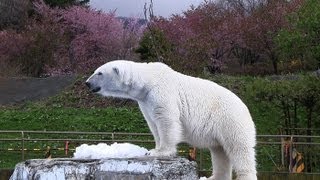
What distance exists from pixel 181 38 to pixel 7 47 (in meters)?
9.56

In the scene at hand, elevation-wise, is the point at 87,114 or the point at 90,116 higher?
the point at 87,114

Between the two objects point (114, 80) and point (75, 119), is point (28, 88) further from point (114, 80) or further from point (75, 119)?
point (114, 80)

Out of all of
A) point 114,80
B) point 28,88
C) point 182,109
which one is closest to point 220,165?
point 182,109

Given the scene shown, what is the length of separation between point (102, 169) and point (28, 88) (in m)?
25.4

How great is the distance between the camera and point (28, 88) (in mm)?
29891

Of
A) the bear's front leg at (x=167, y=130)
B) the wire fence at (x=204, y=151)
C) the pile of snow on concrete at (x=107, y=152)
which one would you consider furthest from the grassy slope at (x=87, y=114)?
the pile of snow on concrete at (x=107, y=152)

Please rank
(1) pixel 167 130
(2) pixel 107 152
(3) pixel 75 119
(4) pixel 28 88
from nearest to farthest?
(2) pixel 107 152
(1) pixel 167 130
(3) pixel 75 119
(4) pixel 28 88

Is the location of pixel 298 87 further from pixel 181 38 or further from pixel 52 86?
pixel 181 38

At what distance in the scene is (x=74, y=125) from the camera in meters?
23.2

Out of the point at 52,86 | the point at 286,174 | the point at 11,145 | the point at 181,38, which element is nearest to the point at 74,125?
the point at 11,145

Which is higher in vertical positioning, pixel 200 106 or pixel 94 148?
pixel 200 106

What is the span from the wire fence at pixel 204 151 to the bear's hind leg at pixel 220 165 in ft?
25.8

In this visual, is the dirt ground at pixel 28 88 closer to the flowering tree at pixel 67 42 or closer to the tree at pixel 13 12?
the flowering tree at pixel 67 42

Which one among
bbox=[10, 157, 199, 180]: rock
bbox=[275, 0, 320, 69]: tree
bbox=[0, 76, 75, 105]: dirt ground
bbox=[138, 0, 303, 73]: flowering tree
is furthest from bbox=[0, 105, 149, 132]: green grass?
bbox=[10, 157, 199, 180]: rock
